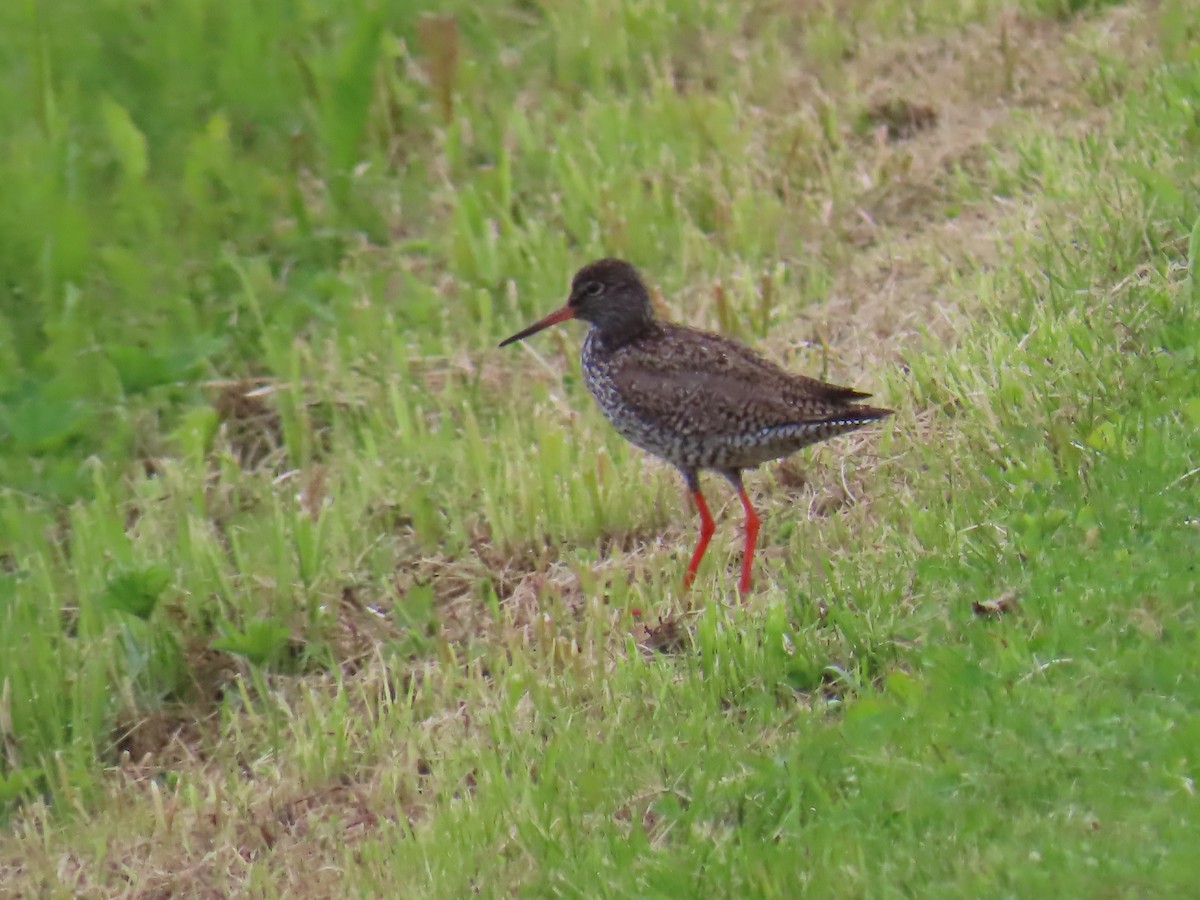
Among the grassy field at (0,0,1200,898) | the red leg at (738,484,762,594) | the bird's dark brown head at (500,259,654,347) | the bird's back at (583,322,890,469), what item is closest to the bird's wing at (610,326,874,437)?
the bird's back at (583,322,890,469)

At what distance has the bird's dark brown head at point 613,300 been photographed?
23.1 ft

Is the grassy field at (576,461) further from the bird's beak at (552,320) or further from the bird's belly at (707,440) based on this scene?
the bird's beak at (552,320)

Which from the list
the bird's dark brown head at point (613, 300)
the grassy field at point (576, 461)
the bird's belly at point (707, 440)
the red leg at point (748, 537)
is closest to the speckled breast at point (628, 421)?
the bird's belly at point (707, 440)

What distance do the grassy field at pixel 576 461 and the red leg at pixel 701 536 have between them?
0.08 meters

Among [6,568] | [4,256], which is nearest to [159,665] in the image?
[6,568]

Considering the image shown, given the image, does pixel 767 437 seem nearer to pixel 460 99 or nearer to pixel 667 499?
pixel 667 499

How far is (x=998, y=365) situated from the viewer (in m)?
6.44

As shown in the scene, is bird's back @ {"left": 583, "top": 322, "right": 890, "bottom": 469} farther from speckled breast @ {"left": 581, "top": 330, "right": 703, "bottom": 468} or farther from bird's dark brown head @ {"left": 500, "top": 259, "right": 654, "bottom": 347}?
bird's dark brown head @ {"left": 500, "top": 259, "right": 654, "bottom": 347}

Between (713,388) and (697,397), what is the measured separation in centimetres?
7

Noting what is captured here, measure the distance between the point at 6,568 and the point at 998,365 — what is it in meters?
4.47

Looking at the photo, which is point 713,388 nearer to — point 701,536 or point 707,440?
point 707,440

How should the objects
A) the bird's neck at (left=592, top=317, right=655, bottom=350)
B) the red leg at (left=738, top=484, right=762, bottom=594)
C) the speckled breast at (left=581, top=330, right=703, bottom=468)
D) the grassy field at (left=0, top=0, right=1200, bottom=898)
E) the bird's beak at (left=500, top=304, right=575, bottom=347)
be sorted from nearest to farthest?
the grassy field at (left=0, top=0, right=1200, bottom=898), the red leg at (left=738, top=484, right=762, bottom=594), the speckled breast at (left=581, top=330, right=703, bottom=468), the bird's neck at (left=592, top=317, right=655, bottom=350), the bird's beak at (left=500, top=304, right=575, bottom=347)

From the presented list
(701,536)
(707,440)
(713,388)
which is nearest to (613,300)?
(713,388)

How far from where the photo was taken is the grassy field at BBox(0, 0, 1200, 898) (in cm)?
461
